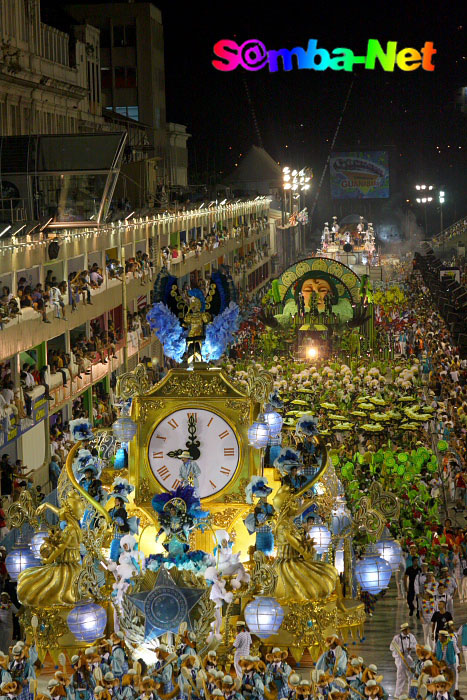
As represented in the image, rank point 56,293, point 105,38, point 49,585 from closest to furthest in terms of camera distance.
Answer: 1. point 49,585
2. point 56,293
3. point 105,38

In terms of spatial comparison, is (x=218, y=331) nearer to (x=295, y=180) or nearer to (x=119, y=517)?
(x=119, y=517)

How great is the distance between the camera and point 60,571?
11242 millimetres

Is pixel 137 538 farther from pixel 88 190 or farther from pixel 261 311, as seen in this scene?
pixel 261 311

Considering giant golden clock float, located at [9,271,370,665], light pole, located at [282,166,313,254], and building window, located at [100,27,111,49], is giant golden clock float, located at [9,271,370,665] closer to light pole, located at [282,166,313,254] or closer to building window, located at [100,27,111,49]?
building window, located at [100,27,111,49]

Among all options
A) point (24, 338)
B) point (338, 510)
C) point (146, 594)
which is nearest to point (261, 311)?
point (24, 338)

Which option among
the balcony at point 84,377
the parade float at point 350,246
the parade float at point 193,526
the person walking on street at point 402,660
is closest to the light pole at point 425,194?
the parade float at point 350,246

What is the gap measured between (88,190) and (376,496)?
32316mm

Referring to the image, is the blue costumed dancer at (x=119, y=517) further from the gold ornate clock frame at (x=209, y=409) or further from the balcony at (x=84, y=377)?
the balcony at (x=84, y=377)

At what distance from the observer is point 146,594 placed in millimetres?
10516

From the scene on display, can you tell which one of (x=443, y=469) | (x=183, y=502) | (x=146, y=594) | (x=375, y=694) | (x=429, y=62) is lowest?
(x=443, y=469)

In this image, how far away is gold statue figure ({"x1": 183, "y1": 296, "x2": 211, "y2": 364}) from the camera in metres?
12.5

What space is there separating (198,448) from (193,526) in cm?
115

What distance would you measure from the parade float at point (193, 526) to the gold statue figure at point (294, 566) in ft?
0.03

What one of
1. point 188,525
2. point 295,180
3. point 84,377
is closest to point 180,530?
point 188,525
